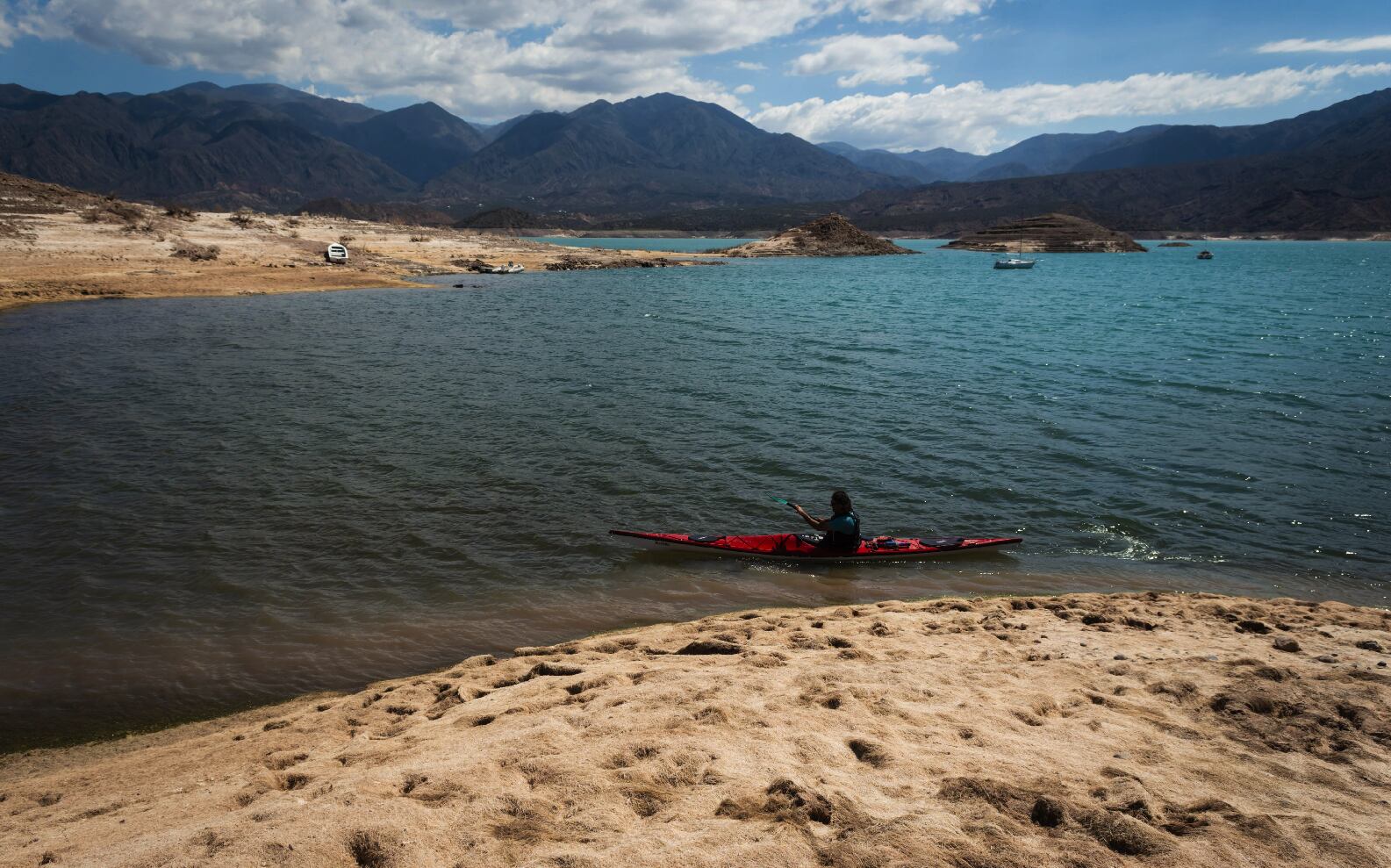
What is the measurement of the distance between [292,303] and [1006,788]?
1823 inches

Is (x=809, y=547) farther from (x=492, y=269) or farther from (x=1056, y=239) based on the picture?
(x=1056, y=239)

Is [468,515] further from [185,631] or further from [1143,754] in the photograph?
[1143,754]

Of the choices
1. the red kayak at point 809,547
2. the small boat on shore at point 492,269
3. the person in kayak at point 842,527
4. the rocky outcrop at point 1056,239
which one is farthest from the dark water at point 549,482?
the rocky outcrop at point 1056,239

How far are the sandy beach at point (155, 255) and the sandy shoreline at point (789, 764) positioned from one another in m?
45.3

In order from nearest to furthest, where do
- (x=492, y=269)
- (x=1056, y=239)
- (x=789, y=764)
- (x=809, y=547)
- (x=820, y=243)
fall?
1. (x=789, y=764)
2. (x=809, y=547)
3. (x=492, y=269)
4. (x=820, y=243)
5. (x=1056, y=239)

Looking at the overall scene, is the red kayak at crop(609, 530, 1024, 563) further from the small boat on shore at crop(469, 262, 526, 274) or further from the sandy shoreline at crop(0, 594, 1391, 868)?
the small boat on shore at crop(469, 262, 526, 274)

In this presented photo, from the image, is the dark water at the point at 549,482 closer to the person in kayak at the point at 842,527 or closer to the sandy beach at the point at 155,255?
the person in kayak at the point at 842,527

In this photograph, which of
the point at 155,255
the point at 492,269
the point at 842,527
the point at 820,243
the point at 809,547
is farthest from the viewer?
the point at 820,243

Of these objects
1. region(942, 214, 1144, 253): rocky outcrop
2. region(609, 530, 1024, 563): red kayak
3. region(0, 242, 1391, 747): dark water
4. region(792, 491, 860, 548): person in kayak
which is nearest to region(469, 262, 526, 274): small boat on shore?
region(0, 242, 1391, 747): dark water

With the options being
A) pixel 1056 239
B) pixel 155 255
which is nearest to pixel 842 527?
pixel 155 255

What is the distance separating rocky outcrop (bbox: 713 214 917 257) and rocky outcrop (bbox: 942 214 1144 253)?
39.7 metres

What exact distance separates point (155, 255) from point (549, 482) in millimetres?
51033

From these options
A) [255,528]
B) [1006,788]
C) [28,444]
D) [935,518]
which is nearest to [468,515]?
[255,528]

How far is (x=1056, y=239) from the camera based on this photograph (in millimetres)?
164125
